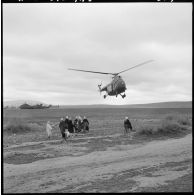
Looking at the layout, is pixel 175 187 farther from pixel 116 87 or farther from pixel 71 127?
pixel 71 127

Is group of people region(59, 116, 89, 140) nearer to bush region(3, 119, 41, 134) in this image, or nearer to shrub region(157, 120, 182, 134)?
bush region(3, 119, 41, 134)

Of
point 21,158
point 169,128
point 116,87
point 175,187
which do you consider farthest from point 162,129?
point 175,187

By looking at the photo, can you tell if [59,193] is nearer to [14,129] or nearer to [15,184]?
[15,184]

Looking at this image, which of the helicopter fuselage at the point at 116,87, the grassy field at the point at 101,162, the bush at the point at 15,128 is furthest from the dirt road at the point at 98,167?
the bush at the point at 15,128

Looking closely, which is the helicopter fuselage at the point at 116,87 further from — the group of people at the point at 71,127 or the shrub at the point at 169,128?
the shrub at the point at 169,128

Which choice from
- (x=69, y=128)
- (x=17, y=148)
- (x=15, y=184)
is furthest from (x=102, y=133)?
(x=15, y=184)

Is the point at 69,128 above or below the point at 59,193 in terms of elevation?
above
